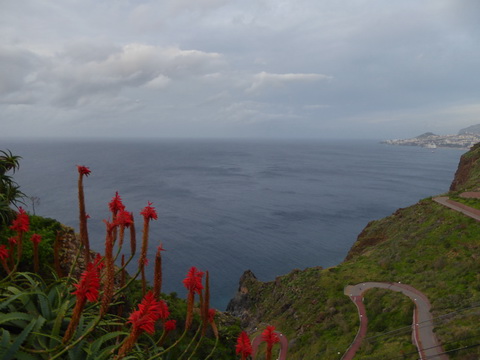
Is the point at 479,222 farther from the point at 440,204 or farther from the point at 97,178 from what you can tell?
the point at 97,178

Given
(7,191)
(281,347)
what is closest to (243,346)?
(7,191)

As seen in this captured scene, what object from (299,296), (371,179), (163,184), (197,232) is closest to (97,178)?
(163,184)

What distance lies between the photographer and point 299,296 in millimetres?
37844

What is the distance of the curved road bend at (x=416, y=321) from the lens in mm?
17820

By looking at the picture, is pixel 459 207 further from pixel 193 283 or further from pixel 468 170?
pixel 193 283

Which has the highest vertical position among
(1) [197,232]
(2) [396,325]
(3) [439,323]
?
(3) [439,323]

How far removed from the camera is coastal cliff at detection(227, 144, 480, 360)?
68.1 feet

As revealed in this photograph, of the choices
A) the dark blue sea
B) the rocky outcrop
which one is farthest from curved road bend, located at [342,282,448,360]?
the dark blue sea

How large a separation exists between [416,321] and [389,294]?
18.6 ft

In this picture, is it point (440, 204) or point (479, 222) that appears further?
point (440, 204)

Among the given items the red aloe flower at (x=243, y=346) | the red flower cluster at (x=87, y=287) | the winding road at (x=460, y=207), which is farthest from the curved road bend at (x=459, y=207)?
the red flower cluster at (x=87, y=287)

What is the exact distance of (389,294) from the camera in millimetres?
27891

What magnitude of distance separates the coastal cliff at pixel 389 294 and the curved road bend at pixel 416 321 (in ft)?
1.62

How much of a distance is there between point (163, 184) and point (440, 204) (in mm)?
100534
